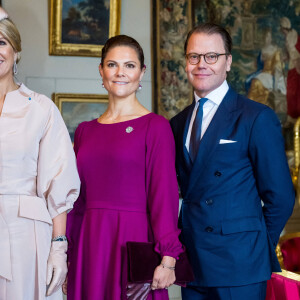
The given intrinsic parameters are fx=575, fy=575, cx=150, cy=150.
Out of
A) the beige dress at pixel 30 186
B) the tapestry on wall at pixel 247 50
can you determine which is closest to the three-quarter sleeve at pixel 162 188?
the beige dress at pixel 30 186

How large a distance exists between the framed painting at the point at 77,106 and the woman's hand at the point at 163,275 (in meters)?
2.96

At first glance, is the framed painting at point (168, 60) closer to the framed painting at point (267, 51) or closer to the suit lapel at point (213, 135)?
the framed painting at point (267, 51)

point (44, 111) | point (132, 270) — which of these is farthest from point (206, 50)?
point (132, 270)

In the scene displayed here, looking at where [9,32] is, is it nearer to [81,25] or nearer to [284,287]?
[284,287]

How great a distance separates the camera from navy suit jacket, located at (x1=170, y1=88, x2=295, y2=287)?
9.11ft

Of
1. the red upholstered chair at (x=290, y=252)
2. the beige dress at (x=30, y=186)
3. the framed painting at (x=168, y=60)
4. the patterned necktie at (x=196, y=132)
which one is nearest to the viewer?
the beige dress at (x=30, y=186)

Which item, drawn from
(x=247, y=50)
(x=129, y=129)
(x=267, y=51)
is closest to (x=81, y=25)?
(x=247, y=50)

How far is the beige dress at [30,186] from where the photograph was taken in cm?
243

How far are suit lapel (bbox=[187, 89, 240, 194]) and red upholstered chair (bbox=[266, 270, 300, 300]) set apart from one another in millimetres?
1579

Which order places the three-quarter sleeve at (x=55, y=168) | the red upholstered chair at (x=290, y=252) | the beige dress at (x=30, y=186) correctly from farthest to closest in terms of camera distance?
the red upholstered chair at (x=290, y=252) → the three-quarter sleeve at (x=55, y=168) → the beige dress at (x=30, y=186)

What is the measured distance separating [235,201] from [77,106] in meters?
3.03

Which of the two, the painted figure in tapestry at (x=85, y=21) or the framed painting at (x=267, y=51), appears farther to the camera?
the framed painting at (x=267, y=51)

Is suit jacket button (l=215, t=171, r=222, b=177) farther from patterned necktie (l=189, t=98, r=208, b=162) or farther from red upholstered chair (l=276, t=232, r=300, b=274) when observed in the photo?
red upholstered chair (l=276, t=232, r=300, b=274)

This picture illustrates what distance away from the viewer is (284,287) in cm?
408
